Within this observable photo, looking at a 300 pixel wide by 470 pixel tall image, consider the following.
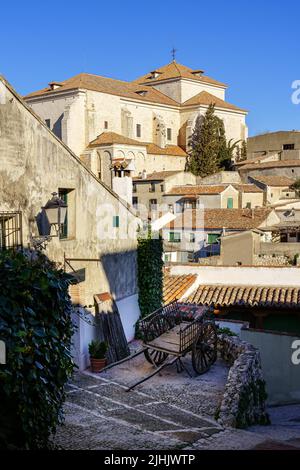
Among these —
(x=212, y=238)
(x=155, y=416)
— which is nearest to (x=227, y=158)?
(x=212, y=238)

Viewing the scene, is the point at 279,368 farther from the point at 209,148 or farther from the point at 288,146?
the point at 288,146

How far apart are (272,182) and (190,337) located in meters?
48.0

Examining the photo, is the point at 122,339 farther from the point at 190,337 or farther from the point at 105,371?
the point at 190,337

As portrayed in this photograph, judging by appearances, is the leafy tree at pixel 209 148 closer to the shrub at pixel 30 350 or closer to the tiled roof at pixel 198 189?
the tiled roof at pixel 198 189

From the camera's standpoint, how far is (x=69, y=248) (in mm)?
12000

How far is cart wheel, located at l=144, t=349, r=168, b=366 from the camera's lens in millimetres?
12062

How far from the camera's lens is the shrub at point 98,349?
11961 mm

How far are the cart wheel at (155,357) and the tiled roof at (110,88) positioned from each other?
55.7 metres

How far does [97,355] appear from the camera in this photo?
12.0m

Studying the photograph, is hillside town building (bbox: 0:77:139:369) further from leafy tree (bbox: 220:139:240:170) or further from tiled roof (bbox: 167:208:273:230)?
leafy tree (bbox: 220:139:240:170)

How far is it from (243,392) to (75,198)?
227 inches
